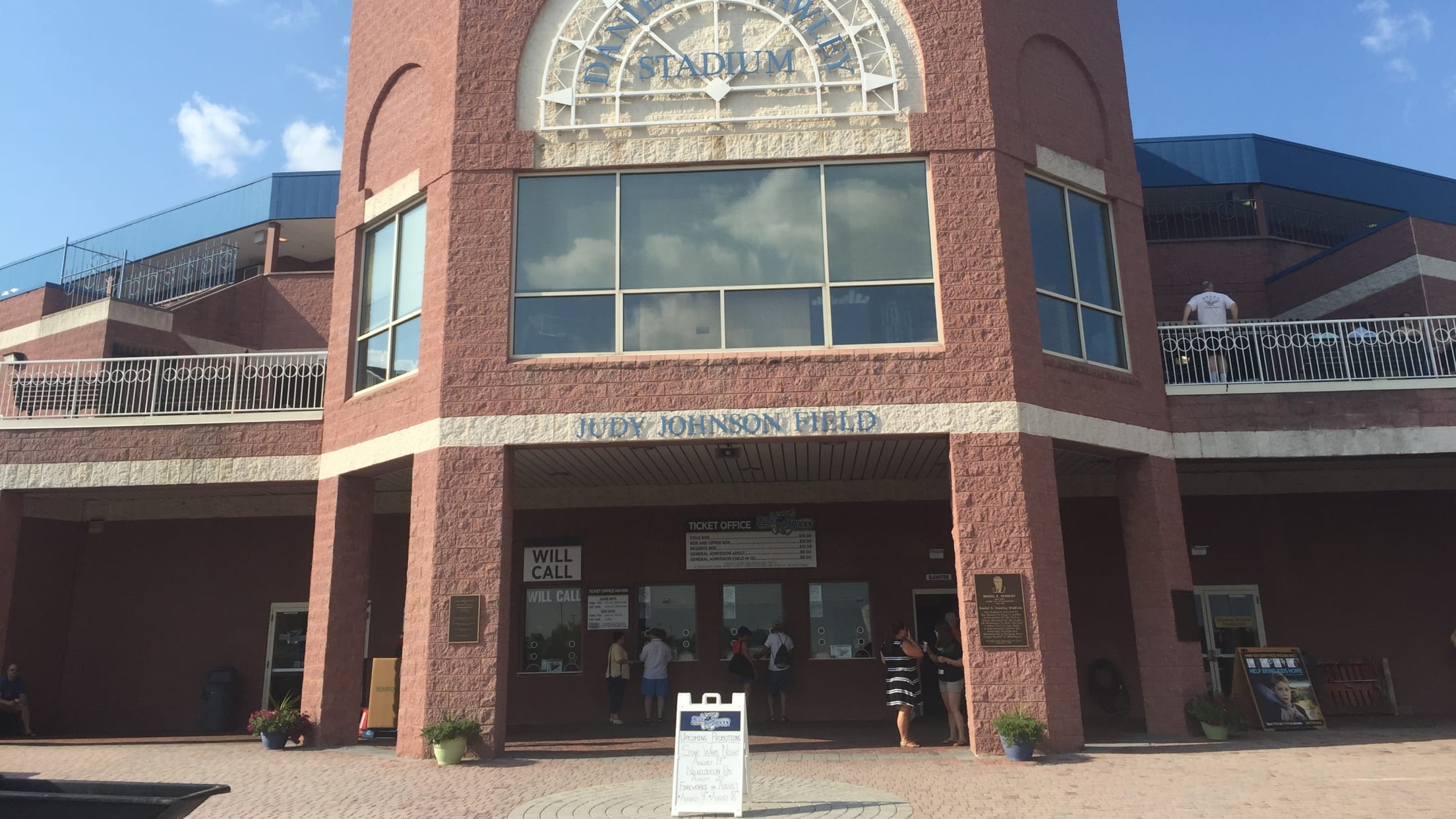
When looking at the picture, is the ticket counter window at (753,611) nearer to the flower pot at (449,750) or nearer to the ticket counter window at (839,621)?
the ticket counter window at (839,621)

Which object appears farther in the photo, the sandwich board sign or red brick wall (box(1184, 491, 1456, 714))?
red brick wall (box(1184, 491, 1456, 714))

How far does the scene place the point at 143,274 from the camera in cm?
2300

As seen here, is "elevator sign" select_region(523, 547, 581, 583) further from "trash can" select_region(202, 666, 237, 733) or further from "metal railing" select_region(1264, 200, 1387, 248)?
"metal railing" select_region(1264, 200, 1387, 248)

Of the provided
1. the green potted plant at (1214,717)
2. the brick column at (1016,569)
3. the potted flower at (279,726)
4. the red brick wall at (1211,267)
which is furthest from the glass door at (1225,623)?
the potted flower at (279,726)

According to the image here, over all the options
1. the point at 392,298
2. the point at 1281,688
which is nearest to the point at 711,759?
the point at 392,298

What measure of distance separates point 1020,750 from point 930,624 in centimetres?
534

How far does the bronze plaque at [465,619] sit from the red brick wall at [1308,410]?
9.37 m

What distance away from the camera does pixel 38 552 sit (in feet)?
54.7

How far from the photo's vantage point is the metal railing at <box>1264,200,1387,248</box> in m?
23.0

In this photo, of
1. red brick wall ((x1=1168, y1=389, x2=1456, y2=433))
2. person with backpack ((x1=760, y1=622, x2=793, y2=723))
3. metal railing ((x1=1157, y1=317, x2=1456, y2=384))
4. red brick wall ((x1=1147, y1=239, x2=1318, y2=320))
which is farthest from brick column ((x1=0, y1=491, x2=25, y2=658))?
red brick wall ((x1=1147, y1=239, x2=1318, y2=320))

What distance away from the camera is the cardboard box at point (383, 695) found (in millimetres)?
13883

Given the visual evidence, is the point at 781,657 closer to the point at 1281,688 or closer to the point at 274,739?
the point at 1281,688

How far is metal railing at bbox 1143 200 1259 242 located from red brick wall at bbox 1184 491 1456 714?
7705mm

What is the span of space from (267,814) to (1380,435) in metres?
13.9
